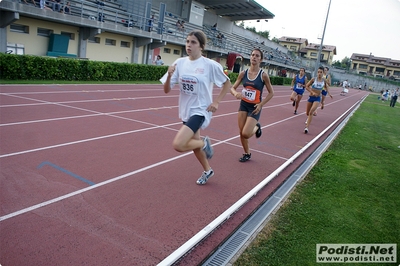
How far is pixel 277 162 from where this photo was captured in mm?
6973

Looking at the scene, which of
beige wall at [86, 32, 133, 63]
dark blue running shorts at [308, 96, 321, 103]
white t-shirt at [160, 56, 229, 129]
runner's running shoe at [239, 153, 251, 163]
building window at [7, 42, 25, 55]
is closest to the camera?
white t-shirt at [160, 56, 229, 129]

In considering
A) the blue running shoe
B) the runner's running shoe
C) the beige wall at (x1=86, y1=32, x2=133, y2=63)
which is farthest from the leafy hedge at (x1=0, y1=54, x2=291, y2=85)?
the blue running shoe

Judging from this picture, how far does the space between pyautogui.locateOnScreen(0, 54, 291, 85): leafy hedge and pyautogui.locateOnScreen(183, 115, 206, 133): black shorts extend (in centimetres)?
1207

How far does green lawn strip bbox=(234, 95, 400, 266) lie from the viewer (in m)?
3.52

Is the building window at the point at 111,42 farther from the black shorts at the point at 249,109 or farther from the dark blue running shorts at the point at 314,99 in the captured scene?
the black shorts at the point at 249,109

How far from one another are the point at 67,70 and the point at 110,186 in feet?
45.9

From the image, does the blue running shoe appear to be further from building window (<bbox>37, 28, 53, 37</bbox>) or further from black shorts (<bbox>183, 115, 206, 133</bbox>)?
building window (<bbox>37, 28, 53, 37</bbox>)

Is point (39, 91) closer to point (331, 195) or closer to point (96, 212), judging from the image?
point (96, 212)

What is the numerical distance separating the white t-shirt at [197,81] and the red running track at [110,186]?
1.19m

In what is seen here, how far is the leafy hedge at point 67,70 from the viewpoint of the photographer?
13938mm

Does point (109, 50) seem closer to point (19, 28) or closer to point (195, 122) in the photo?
point (19, 28)

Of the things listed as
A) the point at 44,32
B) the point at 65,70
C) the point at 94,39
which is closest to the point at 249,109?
the point at 65,70

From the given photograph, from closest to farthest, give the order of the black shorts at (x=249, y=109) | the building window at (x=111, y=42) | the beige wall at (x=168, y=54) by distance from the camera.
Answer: the black shorts at (x=249, y=109) → the building window at (x=111, y=42) → the beige wall at (x=168, y=54)

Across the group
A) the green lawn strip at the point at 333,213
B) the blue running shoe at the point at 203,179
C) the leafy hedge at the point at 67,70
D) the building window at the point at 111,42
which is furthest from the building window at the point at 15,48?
the green lawn strip at the point at 333,213
